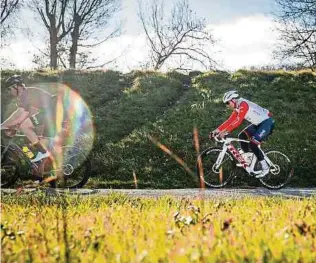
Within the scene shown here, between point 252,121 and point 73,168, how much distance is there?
3968 mm

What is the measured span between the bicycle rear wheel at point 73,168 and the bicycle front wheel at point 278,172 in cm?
396

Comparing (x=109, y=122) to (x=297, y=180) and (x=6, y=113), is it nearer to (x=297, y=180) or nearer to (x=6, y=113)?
(x=6, y=113)

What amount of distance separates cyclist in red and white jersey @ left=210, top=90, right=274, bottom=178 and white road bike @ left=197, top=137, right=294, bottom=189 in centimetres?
17

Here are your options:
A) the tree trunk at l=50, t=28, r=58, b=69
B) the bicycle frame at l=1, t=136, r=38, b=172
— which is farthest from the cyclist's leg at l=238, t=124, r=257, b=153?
the tree trunk at l=50, t=28, r=58, b=69

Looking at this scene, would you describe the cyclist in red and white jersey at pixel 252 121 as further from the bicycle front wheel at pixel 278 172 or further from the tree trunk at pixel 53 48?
the tree trunk at pixel 53 48

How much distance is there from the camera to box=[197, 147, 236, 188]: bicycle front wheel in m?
11.6

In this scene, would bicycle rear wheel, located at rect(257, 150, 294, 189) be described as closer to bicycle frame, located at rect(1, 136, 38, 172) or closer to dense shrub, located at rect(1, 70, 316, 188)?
dense shrub, located at rect(1, 70, 316, 188)

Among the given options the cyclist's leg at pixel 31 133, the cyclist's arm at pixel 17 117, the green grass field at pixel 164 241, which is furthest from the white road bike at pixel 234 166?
the green grass field at pixel 164 241

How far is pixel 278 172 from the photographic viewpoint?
37.0 feet

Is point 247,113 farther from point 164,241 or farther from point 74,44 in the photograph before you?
point 74,44

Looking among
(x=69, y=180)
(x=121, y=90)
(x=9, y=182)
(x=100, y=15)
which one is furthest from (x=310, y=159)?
(x=100, y=15)

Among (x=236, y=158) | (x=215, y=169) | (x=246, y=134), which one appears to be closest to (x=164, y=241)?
(x=246, y=134)

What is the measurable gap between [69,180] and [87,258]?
8390mm

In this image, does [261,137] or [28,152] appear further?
[261,137]
